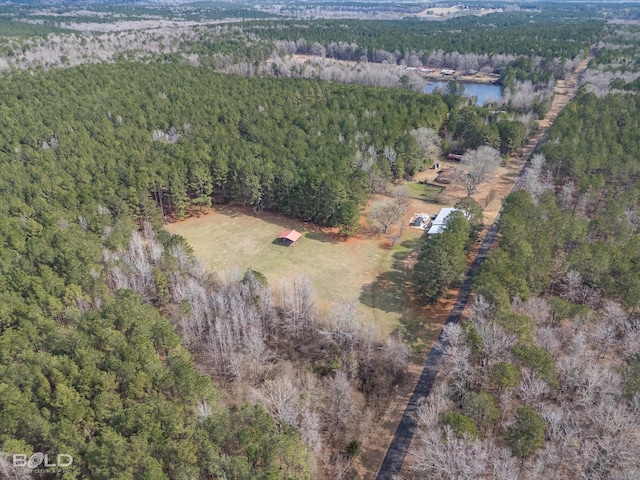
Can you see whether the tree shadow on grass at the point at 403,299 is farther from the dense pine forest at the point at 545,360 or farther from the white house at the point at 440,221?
the dense pine forest at the point at 545,360

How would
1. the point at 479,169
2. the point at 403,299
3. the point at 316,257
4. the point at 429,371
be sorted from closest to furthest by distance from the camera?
the point at 429,371 < the point at 403,299 < the point at 316,257 < the point at 479,169

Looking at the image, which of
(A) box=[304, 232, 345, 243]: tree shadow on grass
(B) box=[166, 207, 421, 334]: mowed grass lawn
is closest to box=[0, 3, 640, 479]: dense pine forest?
(A) box=[304, 232, 345, 243]: tree shadow on grass

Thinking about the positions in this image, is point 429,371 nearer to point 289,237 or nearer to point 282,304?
point 282,304

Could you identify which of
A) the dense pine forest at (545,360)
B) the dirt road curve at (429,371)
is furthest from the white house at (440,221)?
the dense pine forest at (545,360)

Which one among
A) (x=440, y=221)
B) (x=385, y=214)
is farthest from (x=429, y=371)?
(x=440, y=221)

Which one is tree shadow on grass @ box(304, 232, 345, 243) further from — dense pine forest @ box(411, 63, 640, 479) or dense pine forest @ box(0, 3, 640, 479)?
dense pine forest @ box(411, 63, 640, 479)

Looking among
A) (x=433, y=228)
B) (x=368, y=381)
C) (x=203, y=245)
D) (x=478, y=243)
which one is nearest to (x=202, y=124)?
(x=203, y=245)
